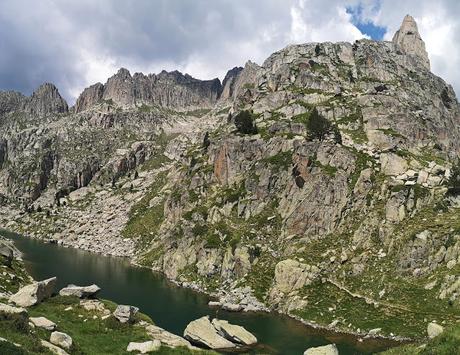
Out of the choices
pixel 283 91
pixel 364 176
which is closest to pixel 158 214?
pixel 283 91

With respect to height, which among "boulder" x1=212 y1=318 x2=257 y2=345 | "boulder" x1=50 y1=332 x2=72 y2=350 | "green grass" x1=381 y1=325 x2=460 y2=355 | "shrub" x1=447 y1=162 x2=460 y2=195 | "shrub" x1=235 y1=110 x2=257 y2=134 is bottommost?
"boulder" x1=212 y1=318 x2=257 y2=345

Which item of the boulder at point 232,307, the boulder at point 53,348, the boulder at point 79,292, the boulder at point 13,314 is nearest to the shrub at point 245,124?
the boulder at point 232,307

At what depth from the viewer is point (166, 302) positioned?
97.9m

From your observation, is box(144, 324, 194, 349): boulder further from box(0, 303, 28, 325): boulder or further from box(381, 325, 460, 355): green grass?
box(381, 325, 460, 355): green grass

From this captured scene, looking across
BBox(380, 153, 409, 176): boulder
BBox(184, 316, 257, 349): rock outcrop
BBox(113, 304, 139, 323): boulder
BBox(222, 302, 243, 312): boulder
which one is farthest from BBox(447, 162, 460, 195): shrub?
BBox(113, 304, 139, 323): boulder

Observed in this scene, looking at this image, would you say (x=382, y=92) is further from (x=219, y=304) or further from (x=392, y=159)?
(x=219, y=304)

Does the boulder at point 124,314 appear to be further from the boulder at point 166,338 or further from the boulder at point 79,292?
the boulder at point 79,292

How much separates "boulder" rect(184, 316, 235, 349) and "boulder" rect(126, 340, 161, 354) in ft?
72.5

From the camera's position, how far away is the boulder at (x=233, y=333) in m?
65.0

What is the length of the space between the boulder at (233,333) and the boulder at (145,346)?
25.6 meters

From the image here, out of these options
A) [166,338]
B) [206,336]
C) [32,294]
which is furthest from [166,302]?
[166,338]

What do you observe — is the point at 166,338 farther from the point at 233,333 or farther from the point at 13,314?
the point at 233,333

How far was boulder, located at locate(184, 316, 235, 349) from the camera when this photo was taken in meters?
61.2

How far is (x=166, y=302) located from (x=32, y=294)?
50267mm
